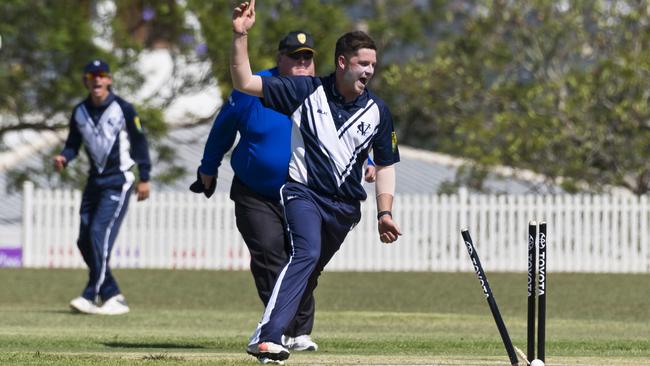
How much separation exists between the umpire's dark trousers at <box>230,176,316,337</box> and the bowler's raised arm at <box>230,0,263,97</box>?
5.63 feet

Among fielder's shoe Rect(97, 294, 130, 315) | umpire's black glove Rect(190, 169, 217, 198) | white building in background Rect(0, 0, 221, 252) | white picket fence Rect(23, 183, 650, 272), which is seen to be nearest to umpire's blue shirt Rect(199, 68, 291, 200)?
umpire's black glove Rect(190, 169, 217, 198)

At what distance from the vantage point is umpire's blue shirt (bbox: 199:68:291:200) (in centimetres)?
1044

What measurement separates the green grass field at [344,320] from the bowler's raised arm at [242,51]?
4.73ft

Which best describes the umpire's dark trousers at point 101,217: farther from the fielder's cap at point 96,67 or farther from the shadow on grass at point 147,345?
the shadow on grass at point 147,345

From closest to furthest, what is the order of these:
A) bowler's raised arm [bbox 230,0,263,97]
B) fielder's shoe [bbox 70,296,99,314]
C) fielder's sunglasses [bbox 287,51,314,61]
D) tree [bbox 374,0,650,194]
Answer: bowler's raised arm [bbox 230,0,263,97] → fielder's sunglasses [bbox 287,51,314,61] → fielder's shoe [bbox 70,296,99,314] → tree [bbox 374,0,650,194]

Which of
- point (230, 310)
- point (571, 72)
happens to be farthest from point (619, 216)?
point (230, 310)

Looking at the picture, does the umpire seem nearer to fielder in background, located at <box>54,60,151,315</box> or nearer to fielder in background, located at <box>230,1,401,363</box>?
fielder in background, located at <box>230,1,401,363</box>

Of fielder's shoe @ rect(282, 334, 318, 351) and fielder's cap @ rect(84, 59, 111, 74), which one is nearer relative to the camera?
fielder's shoe @ rect(282, 334, 318, 351)

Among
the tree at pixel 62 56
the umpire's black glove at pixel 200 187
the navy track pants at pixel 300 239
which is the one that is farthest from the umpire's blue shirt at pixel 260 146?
the tree at pixel 62 56

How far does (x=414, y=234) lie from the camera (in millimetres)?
26469

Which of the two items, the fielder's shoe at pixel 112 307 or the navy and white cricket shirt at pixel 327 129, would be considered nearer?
the navy and white cricket shirt at pixel 327 129

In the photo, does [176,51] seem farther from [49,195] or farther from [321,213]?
[321,213]

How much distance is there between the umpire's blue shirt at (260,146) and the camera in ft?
34.2

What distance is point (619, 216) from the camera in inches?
1041
